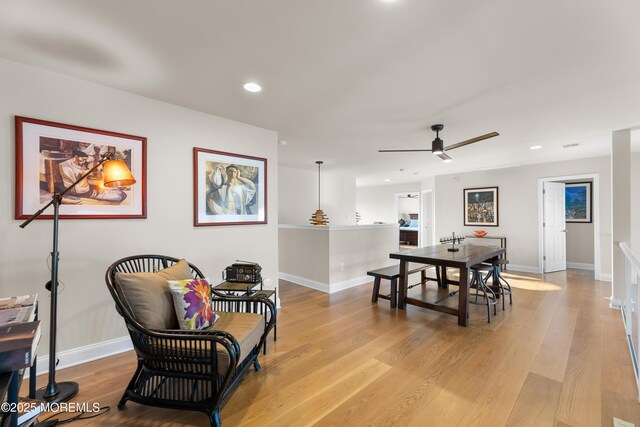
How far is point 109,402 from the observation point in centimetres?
186

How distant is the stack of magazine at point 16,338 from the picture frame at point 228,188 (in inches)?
61.8

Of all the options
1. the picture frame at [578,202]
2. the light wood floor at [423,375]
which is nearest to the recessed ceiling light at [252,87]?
the light wood floor at [423,375]

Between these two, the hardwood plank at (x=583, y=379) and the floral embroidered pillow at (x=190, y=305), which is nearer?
the hardwood plank at (x=583, y=379)

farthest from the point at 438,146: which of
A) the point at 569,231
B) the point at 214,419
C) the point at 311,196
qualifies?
the point at 569,231

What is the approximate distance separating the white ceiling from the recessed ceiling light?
68 mm

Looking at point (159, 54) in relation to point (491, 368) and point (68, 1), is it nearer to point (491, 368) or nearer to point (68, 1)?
point (68, 1)

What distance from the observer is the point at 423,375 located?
7.03ft

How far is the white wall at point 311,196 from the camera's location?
6172mm

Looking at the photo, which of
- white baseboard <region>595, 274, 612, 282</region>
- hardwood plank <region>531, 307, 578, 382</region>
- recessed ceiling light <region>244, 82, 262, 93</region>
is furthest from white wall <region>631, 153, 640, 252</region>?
recessed ceiling light <region>244, 82, 262, 93</region>

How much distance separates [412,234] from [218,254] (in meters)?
8.63

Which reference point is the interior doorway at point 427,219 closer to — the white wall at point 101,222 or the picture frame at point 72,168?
the white wall at point 101,222

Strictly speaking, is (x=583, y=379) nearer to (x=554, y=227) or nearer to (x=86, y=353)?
(x=86, y=353)

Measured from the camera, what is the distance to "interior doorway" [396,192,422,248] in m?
10.3

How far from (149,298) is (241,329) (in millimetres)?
621
